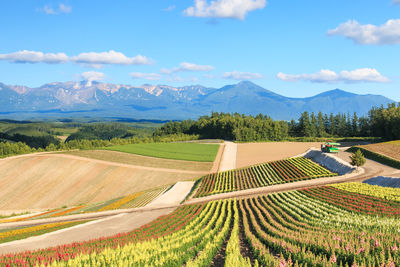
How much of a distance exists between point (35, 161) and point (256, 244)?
3135 inches

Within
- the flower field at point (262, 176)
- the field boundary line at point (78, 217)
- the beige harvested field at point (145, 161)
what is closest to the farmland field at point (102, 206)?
the field boundary line at point (78, 217)

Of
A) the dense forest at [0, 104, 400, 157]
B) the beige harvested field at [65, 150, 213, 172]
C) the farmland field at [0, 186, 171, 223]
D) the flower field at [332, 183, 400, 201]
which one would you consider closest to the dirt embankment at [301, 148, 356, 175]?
the flower field at [332, 183, 400, 201]

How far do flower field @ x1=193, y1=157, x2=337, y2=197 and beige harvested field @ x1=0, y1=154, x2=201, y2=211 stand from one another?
12.1 meters

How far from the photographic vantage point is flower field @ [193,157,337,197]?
56.4m

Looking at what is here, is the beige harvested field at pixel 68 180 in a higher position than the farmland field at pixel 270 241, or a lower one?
lower

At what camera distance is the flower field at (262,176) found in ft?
185

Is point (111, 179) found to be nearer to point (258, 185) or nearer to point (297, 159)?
point (258, 185)

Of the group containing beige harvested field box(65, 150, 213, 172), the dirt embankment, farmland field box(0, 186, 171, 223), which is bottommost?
farmland field box(0, 186, 171, 223)

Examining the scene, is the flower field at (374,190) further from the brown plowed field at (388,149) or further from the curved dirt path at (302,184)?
the brown plowed field at (388,149)

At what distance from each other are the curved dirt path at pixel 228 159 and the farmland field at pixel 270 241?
126 feet

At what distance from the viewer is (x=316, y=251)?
56.6ft

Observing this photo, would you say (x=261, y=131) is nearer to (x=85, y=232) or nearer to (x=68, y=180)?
(x=68, y=180)

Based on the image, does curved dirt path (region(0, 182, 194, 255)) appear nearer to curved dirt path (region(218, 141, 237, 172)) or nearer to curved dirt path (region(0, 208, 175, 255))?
curved dirt path (region(0, 208, 175, 255))

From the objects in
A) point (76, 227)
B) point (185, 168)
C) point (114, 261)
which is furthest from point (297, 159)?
point (114, 261)
